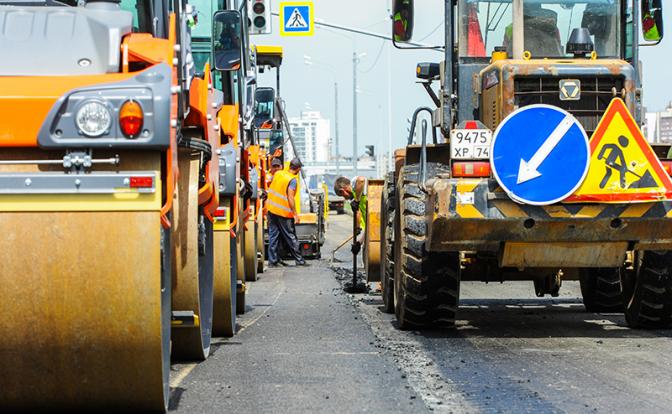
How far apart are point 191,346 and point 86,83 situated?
114 inches

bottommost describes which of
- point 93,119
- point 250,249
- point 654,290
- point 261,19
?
point 250,249

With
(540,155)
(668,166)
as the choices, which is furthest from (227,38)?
(668,166)

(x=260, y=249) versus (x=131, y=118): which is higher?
(x=131, y=118)

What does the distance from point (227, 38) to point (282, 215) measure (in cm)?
1245

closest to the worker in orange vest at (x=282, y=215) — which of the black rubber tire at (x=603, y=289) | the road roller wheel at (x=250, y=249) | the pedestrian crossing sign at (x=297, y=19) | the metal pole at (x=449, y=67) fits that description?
the road roller wheel at (x=250, y=249)

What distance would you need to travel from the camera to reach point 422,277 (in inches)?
382

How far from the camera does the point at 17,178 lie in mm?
4898

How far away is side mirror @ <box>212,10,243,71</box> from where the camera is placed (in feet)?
29.0

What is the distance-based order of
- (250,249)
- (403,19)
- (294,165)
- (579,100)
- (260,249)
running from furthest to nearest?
(294,165) → (260,249) → (250,249) → (403,19) → (579,100)

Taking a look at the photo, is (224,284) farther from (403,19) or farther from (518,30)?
(518,30)

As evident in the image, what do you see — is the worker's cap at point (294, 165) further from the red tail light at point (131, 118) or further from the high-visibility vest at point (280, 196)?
the red tail light at point (131, 118)

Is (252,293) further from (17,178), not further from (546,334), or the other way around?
(17,178)

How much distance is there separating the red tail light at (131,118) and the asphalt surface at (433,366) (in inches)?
67.5

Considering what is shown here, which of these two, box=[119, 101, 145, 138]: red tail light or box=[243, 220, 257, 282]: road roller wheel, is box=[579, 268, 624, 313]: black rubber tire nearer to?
box=[243, 220, 257, 282]: road roller wheel
